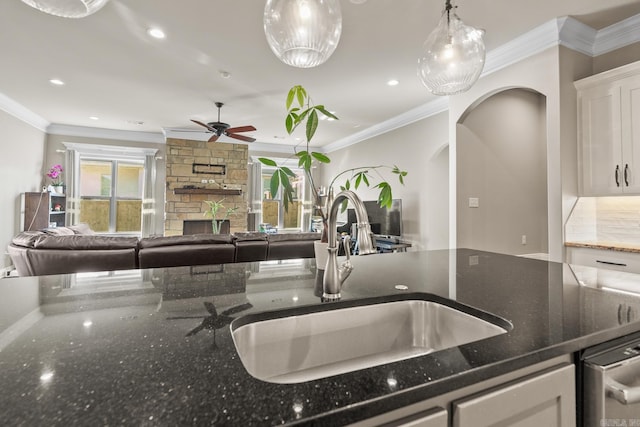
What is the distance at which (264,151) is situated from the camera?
26.1 ft

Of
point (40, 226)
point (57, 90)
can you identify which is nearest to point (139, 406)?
point (57, 90)

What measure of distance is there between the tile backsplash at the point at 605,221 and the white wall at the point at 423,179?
202 centimetres

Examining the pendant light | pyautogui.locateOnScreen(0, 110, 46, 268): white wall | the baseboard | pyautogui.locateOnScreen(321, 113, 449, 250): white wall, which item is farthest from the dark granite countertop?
pyautogui.locateOnScreen(0, 110, 46, 268): white wall

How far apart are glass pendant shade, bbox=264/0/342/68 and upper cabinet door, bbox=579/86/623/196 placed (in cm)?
267

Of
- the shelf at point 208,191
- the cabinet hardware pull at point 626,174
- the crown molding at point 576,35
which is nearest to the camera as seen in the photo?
the cabinet hardware pull at point 626,174

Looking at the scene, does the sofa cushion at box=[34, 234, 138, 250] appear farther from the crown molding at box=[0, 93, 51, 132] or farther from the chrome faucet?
the crown molding at box=[0, 93, 51, 132]

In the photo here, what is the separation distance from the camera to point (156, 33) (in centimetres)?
290

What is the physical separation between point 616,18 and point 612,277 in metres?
2.68

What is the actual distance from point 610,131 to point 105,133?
8040 millimetres

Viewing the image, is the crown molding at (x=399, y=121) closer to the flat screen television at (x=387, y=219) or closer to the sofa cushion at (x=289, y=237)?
the flat screen television at (x=387, y=219)

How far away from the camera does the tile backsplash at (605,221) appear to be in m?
2.78

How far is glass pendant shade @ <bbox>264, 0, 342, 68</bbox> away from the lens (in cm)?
123

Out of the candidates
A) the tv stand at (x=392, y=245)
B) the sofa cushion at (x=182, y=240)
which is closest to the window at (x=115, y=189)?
the sofa cushion at (x=182, y=240)

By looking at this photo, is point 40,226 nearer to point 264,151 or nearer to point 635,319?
point 264,151
